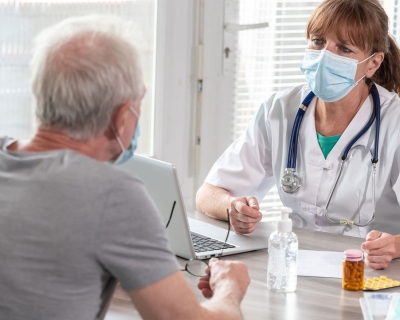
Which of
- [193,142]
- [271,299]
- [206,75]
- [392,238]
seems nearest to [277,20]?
[206,75]

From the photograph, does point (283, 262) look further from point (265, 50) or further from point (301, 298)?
point (265, 50)

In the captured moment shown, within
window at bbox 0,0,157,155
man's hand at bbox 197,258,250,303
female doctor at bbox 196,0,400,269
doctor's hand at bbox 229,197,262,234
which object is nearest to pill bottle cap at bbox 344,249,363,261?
man's hand at bbox 197,258,250,303

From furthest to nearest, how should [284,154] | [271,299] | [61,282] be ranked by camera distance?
[284,154], [271,299], [61,282]

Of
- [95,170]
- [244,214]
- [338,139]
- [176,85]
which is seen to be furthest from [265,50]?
[95,170]

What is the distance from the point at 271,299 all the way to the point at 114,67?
0.66 m

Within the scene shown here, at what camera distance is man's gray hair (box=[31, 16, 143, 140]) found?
3.74ft

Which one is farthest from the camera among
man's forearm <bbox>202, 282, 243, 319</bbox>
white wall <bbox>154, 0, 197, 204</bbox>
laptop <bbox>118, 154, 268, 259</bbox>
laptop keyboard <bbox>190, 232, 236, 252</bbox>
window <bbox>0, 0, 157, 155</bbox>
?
white wall <bbox>154, 0, 197, 204</bbox>

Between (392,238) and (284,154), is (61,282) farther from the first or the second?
(284,154)

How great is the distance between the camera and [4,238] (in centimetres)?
113

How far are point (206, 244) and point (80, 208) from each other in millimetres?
815

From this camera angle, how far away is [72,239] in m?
1.09

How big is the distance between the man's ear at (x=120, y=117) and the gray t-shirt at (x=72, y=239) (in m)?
0.09

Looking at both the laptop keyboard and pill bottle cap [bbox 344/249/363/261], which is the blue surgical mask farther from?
pill bottle cap [bbox 344/249/363/261]

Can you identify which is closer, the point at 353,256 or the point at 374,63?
the point at 353,256
